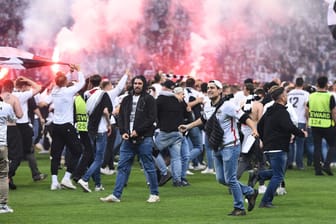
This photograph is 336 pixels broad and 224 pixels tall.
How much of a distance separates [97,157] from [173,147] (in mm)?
1753

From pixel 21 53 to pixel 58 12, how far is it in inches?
396

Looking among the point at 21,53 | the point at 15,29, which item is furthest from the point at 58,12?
the point at 21,53

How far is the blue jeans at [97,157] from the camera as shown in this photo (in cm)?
1655

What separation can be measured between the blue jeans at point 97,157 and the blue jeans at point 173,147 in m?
1.26

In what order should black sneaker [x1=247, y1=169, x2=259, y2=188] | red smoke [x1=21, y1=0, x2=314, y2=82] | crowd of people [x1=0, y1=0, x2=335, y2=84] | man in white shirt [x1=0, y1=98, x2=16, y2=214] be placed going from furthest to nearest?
Answer: 1. crowd of people [x1=0, y1=0, x2=335, y2=84]
2. red smoke [x1=21, y1=0, x2=314, y2=82]
3. black sneaker [x1=247, y1=169, x2=259, y2=188]
4. man in white shirt [x1=0, y1=98, x2=16, y2=214]

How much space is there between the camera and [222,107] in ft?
44.2

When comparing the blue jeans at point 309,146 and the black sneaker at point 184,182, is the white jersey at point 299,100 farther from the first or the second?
the black sneaker at point 184,182

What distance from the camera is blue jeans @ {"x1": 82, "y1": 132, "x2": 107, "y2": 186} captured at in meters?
16.5

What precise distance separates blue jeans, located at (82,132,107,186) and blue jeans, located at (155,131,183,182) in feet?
4.15

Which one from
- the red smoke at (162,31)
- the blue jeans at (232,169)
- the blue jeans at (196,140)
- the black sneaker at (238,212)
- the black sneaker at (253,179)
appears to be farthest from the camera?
the red smoke at (162,31)

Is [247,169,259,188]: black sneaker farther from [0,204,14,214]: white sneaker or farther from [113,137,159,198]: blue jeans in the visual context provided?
[0,204,14,214]: white sneaker

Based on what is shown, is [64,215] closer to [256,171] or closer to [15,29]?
[256,171]

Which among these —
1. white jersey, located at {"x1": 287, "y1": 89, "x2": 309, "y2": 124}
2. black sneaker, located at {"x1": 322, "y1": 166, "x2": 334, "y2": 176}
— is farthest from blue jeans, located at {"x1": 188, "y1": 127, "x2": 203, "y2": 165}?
white jersey, located at {"x1": 287, "y1": 89, "x2": 309, "y2": 124}

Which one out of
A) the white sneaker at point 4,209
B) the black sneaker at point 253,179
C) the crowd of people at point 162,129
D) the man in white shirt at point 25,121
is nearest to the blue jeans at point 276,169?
the crowd of people at point 162,129
